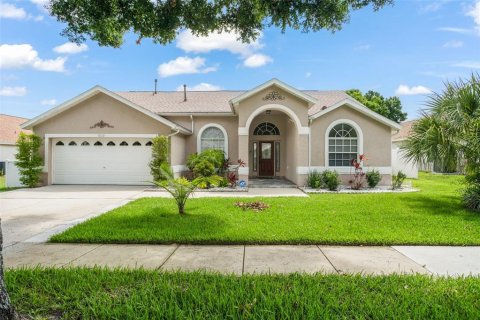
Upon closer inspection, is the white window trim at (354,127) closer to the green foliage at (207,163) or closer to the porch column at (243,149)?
the porch column at (243,149)

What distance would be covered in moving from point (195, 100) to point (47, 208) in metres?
12.7

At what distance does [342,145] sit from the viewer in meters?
15.3

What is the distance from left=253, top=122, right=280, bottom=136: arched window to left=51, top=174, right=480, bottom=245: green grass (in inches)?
371

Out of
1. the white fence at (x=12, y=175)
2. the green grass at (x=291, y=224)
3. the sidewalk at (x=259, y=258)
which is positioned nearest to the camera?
the sidewalk at (x=259, y=258)

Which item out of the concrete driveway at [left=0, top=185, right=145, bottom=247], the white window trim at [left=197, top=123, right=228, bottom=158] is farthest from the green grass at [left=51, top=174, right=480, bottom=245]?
the white window trim at [left=197, top=123, right=228, bottom=158]

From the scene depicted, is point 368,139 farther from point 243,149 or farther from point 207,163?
point 207,163

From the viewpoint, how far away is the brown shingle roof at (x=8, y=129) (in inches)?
1089

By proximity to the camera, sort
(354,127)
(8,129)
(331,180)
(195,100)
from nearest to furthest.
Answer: (331,180) < (354,127) < (195,100) < (8,129)

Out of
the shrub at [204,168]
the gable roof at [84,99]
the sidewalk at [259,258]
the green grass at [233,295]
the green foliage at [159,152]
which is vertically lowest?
the sidewalk at [259,258]

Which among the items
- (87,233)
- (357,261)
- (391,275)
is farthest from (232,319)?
(87,233)

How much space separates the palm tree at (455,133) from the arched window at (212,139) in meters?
10.1

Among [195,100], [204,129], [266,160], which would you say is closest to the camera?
[204,129]

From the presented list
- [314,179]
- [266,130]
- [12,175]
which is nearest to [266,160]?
[266,130]

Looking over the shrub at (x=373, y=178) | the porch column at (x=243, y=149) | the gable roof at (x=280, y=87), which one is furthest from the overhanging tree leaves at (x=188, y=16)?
the shrub at (x=373, y=178)
